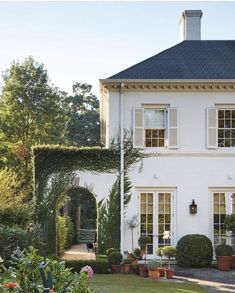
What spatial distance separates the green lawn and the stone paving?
0.46 m

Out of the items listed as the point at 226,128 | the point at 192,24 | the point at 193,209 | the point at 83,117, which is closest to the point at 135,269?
the point at 193,209

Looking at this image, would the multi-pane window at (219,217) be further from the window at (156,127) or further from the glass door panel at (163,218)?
the window at (156,127)

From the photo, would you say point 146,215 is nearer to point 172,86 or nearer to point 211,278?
point 211,278

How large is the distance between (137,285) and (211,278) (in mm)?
2733

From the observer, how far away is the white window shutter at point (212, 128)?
18.7 meters

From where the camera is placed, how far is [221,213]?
18.7 meters

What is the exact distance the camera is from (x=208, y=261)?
17.7m

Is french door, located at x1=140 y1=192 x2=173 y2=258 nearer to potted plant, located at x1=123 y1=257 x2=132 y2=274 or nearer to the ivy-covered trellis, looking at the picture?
the ivy-covered trellis

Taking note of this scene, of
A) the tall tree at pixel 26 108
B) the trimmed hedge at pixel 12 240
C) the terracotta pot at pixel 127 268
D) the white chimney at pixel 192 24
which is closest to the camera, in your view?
the trimmed hedge at pixel 12 240

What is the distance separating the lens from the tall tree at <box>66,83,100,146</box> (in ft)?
144

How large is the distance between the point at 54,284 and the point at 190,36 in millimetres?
19129

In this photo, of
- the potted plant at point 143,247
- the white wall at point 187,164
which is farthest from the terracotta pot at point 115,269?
the white wall at point 187,164

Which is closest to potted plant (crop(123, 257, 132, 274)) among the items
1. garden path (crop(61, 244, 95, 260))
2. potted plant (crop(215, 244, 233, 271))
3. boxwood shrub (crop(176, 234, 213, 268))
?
boxwood shrub (crop(176, 234, 213, 268))

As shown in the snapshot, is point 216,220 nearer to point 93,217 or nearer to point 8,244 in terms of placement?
point 8,244
